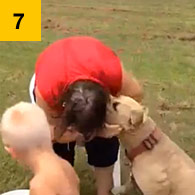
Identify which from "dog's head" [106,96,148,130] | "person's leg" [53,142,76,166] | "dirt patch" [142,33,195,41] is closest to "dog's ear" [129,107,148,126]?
"dog's head" [106,96,148,130]

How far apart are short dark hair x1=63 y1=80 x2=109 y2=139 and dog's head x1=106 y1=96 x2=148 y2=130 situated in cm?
3

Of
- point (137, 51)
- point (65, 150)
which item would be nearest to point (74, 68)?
point (65, 150)

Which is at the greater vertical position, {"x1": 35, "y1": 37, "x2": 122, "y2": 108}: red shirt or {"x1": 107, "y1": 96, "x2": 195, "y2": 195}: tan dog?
{"x1": 35, "y1": 37, "x2": 122, "y2": 108}: red shirt

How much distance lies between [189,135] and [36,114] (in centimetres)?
114

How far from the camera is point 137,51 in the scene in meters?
3.70

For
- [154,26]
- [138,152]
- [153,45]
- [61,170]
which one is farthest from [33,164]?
[154,26]

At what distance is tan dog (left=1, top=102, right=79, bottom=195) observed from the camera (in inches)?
65.7

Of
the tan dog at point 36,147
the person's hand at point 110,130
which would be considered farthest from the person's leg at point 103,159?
the tan dog at point 36,147

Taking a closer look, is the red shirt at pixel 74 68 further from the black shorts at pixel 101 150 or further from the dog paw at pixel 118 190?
the dog paw at pixel 118 190

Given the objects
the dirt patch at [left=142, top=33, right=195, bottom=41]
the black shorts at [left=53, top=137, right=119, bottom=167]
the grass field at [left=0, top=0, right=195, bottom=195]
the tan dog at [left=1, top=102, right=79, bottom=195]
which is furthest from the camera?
the dirt patch at [left=142, top=33, right=195, bottom=41]

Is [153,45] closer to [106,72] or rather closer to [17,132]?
[106,72]

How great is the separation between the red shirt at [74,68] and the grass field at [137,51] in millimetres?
553

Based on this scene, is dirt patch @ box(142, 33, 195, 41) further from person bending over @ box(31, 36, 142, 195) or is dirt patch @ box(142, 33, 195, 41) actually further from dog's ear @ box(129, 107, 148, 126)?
dog's ear @ box(129, 107, 148, 126)

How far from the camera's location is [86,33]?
4008mm
